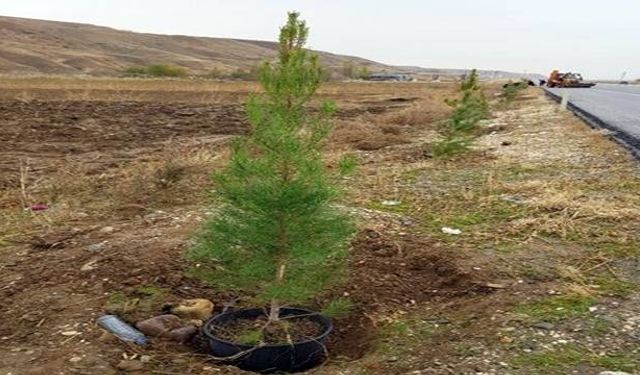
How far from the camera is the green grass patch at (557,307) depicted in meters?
4.36

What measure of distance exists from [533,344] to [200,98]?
102ft

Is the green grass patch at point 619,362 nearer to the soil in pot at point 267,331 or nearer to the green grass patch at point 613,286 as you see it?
the green grass patch at point 613,286

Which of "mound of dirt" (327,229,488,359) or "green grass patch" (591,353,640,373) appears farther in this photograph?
"mound of dirt" (327,229,488,359)

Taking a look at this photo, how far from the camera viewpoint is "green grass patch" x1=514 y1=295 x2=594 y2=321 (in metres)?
4.36

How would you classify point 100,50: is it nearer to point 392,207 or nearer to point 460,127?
point 460,127

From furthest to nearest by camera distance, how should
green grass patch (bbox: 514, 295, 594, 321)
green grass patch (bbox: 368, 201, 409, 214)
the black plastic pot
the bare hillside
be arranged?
the bare hillside, green grass patch (bbox: 368, 201, 409, 214), green grass patch (bbox: 514, 295, 594, 321), the black plastic pot

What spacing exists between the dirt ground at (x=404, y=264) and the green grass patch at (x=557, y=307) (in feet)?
0.04

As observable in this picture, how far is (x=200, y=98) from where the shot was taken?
Answer: 33.8 meters

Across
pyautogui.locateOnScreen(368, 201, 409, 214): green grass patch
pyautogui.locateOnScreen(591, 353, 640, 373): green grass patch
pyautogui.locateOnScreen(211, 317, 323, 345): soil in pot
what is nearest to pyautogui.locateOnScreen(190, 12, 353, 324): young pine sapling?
pyautogui.locateOnScreen(211, 317, 323, 345): soil in pot

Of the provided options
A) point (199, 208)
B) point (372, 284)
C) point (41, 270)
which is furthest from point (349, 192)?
point (41, 270)

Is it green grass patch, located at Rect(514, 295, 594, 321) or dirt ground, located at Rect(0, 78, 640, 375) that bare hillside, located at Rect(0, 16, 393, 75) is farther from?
green grass patch, located at Rect(514, 295, 594, 321)

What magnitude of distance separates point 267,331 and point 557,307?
1994 mm

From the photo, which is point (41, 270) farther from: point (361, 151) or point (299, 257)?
point (361, 151)

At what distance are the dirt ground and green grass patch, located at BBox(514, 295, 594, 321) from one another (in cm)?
1
